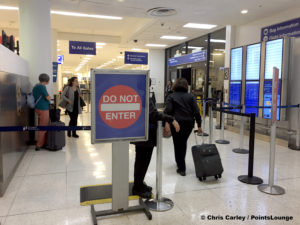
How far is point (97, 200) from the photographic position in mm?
2914

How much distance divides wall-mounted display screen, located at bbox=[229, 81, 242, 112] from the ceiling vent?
2.64 meters

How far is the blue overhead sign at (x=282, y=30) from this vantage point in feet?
19.5

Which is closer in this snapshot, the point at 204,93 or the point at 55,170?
the point at 55,170

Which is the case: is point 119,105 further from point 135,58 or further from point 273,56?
point 135,58

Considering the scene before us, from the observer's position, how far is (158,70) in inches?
590

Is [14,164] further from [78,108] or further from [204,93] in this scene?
[204,93]

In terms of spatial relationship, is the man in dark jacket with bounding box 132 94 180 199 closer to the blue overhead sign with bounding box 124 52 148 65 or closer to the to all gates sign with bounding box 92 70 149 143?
the to all gates sign with bounding box 92 70 149 143

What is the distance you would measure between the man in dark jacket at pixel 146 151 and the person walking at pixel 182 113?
87 cm

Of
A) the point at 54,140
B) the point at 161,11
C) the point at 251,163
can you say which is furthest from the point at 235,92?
the point at 54,140

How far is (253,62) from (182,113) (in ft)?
12.7

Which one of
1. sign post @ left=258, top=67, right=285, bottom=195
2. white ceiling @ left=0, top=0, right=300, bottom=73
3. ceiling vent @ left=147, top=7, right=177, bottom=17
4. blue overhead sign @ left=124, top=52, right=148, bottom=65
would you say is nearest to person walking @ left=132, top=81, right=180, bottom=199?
sign post @ left=258, top=67, right=285, bottom=195

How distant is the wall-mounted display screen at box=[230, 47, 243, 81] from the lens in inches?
279

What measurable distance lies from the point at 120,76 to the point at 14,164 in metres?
2.55

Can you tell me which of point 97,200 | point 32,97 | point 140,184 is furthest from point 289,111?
point 32,97
